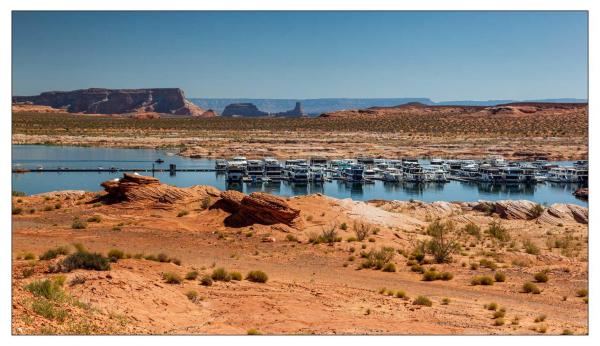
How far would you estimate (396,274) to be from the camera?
1530cm

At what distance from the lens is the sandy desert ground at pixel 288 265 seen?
9977mm

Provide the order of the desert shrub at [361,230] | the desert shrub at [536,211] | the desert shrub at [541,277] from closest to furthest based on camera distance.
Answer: the desert shrub at [541,277] < the desert shrub at [361,230] < the desert shrub at [536,211]

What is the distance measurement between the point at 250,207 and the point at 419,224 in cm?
597

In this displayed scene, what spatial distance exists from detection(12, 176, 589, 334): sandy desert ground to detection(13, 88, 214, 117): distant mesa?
14131 cm

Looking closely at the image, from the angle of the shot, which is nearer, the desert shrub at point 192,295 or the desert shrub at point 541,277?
the desert shrub at point 192,295

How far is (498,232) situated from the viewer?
67.3ft

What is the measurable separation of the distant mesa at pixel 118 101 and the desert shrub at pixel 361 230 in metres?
144

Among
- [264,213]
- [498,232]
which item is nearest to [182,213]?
[264,213]

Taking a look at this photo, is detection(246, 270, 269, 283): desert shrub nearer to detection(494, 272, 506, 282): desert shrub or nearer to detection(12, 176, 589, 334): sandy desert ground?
detection(12, 176, 589, 334): sandy desert ground

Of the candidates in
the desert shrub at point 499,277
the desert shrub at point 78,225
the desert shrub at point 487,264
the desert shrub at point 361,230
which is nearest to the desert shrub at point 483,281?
the desert shrub at point 499,277

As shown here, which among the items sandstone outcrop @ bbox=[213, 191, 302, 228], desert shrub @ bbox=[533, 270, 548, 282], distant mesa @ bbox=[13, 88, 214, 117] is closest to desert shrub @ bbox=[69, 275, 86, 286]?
Result: sandstone outcrop @ bbox=[213, 191, 302, 228]

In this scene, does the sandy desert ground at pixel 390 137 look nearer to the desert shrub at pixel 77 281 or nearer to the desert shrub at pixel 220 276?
the desert shrub at pixel 220 276

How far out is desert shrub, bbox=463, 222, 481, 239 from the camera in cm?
2074
